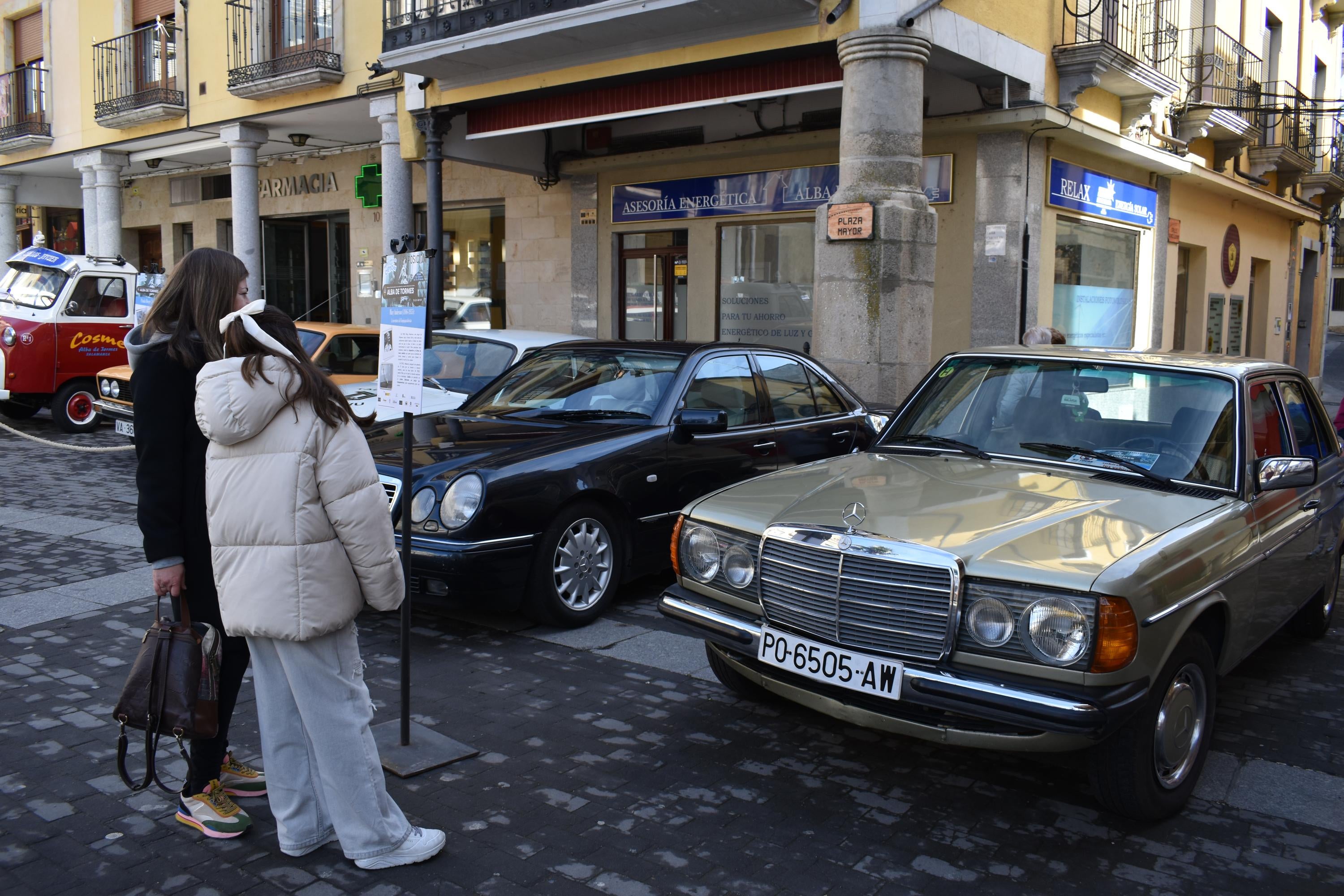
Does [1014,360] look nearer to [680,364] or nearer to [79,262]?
[680,364]

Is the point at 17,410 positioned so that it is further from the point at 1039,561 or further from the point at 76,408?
the point at 1039,561

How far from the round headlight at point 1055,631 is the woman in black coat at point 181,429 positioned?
2.42 m

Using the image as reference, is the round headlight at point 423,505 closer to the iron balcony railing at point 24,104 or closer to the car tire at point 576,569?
the car tire at point 576,569

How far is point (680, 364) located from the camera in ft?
21.0

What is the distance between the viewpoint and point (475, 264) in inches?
720

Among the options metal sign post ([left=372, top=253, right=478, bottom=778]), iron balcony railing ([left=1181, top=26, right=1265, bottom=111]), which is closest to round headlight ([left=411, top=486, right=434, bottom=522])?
metal sign post ([left=372, top=253, right=478, bottom=778])

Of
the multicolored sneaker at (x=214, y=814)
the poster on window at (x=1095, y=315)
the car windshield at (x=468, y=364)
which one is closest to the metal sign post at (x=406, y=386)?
the multicolored sneaker at (x=214, y=814)

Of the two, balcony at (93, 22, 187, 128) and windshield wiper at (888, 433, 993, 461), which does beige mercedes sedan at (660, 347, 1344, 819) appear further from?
balcony at (93, 22, 187, 128)

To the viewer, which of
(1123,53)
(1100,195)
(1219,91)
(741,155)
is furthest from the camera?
(1219,91)

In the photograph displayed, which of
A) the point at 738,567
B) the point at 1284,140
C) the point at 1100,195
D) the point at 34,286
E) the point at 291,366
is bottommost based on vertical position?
the point at 738,567

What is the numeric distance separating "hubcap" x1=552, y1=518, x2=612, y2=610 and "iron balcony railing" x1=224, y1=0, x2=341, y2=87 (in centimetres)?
1284

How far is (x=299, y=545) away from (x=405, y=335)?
4.46 ft

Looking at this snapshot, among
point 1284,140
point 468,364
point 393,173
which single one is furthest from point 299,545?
point 1284,140

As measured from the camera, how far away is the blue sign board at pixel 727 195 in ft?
46.0
